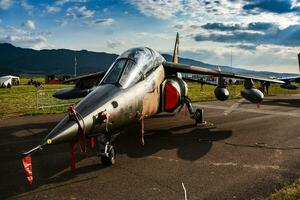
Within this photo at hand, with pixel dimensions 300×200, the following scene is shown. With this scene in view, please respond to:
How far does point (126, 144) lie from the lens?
10.6 metres

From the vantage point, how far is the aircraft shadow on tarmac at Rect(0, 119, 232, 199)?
23.6 ft

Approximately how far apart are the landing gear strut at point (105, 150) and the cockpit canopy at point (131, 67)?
1.64 metres

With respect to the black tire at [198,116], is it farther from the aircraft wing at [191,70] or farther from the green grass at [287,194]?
the green grass at [287,194]

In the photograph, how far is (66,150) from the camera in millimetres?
9867

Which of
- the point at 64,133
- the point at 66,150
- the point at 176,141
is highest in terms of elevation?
the point at 64,133

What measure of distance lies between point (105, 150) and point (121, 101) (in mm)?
1290

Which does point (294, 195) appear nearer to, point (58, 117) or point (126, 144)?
point (126, 144)

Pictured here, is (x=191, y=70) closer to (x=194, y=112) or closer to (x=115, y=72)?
(x=194, y=112)

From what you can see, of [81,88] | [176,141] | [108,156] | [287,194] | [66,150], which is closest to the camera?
[287,194]

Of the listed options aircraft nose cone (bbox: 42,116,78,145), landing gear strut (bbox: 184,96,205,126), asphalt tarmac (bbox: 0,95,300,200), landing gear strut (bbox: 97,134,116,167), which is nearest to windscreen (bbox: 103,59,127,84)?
landing gear strut (bbox: 97,134,116,167)

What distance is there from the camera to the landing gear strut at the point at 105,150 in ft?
25.3

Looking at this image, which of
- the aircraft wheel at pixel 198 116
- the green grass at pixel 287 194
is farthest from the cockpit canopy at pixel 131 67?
the green grass at pixel 287 194

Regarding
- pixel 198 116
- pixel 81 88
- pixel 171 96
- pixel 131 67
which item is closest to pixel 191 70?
pixel 198 116

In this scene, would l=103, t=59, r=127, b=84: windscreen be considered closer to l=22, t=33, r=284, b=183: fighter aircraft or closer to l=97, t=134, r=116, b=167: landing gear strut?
l=22, t=33, r=284, b=183: fighter aircraft
